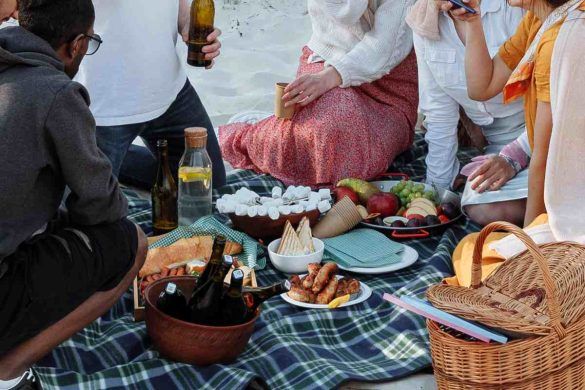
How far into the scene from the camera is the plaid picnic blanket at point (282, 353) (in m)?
2.58

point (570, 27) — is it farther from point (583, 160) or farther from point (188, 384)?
point (188, 384)

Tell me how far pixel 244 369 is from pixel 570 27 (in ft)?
4.90

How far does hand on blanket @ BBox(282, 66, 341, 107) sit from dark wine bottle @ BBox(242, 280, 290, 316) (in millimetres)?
1629

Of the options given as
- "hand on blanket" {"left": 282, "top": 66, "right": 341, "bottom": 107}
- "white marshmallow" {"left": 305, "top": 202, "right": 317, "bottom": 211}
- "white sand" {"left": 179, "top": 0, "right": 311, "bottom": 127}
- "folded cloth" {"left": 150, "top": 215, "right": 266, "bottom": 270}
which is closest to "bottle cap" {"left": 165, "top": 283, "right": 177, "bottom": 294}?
"folded cloth" {"left": 150, "top": 215, "right": 266, "bottom": 270}

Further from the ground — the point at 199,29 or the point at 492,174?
the point at 199,29

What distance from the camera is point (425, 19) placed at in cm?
400

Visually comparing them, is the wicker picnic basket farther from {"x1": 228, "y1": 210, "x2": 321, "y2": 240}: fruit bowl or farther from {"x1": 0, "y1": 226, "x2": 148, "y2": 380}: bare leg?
{"x1": 228, "y1": 210, "x2": 321, "y2": 240}: fruit bowl

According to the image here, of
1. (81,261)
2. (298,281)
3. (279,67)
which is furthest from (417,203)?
(279,67)

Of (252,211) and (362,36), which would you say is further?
(362,36)

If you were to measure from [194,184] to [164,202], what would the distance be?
0.48 feet

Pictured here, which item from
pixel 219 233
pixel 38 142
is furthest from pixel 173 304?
pixel 219 233

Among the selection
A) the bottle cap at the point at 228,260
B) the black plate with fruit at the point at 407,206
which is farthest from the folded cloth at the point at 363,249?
the bottle cap at the point at 228,260

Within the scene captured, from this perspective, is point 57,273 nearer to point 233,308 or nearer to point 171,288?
point 171,288

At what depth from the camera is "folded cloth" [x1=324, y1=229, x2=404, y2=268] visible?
11.1 feet
